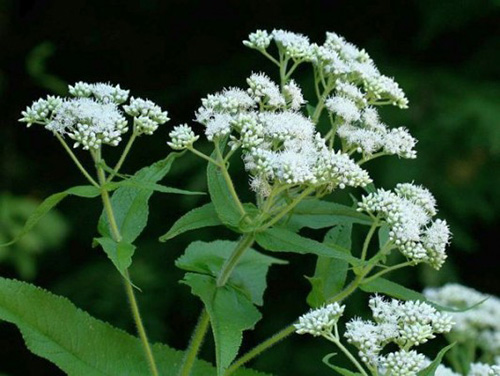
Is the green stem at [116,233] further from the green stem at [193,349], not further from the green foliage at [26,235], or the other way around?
the green foliage at [26,235]

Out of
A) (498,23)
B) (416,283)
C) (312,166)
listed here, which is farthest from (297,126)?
(498,23)

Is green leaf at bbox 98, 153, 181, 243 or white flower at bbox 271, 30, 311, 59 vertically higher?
white flower at bbox 271, 30, 311, 59

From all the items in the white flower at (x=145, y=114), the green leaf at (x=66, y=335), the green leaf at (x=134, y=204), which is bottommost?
the green leaf at (x=66, y=335)

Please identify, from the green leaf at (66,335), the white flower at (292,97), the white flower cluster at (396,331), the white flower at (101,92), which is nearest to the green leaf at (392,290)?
the white flower cluster at (396,331)

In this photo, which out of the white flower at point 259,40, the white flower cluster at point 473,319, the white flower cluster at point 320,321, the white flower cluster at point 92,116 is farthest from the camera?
the white flower cluster at point 473,319

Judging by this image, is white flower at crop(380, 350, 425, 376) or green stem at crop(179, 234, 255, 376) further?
green stem at crop(179, 234, 255, 376)

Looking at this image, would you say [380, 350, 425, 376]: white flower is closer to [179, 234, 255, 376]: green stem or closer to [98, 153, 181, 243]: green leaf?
[179, 234, 255, 376]: green stem

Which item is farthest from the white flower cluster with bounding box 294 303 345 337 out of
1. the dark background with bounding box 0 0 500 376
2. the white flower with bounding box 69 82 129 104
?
the dark background with bounding box 0 0 500 376
